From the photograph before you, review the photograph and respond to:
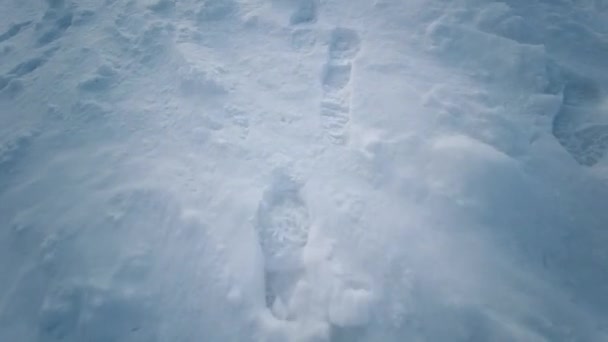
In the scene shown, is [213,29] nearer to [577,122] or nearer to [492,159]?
[492,159]

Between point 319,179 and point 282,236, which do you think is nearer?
point 282,236

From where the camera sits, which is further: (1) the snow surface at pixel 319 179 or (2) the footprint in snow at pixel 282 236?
(2) the footprint in snow at pixel 282 236

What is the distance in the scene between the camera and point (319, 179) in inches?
90.7

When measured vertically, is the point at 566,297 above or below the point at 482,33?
below

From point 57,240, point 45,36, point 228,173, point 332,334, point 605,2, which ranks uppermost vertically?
point 605,2

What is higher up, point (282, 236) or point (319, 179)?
point (319, 179)

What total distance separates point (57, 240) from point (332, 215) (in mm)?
1670

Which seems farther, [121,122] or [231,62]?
[231,62]

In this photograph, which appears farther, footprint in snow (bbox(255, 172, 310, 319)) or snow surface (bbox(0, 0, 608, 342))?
footprint in snow (bbox(255, 172, 310, 319))

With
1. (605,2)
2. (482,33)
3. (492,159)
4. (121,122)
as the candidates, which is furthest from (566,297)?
(121,122)

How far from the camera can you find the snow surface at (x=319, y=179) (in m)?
1.89

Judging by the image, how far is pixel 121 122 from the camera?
9.04 feet

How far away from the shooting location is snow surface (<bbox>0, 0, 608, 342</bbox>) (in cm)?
189

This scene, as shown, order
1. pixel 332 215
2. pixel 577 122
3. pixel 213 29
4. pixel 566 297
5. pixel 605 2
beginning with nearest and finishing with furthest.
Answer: pixel 566 297
pixel 332 215
pixel 577 122
pixel 605 2
pixel 213 29
